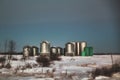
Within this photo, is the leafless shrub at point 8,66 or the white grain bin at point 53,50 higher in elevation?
the white grain bin at point 53,50

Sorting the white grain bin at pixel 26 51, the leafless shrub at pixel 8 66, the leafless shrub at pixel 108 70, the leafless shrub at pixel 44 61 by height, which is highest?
the white grain bin at pixel 26 51

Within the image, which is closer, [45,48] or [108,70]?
[108,70]

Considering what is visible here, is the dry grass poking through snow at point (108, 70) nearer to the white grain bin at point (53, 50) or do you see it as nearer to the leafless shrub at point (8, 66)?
the white grain bin at point (53, 50)

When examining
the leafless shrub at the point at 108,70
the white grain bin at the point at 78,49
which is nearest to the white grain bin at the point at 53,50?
the white grain bin at the point at 78,49

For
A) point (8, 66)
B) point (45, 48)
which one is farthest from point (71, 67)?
point (8, 66)

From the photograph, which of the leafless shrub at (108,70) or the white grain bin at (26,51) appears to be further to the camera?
the white grain bin at (26,51)

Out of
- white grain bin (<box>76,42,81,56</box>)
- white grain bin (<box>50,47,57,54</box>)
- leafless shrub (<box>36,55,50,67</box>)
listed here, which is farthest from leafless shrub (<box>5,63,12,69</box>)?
white grain bin (<box>76,42,81,56</box>)

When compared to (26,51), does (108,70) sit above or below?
below

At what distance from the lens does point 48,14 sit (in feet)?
10.9

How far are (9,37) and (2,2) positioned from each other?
16.4 inches

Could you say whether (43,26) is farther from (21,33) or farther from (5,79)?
(5,79)

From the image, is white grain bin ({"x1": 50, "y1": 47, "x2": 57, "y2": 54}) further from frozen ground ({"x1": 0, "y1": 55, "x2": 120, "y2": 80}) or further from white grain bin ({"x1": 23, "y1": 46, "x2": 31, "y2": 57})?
white grain bin ({"x1": 23, "y1": 46, "x2": 31, "y2": 57})

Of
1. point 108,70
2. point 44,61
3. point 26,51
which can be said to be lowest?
point 108,70

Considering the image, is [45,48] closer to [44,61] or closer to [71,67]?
[44,61]
